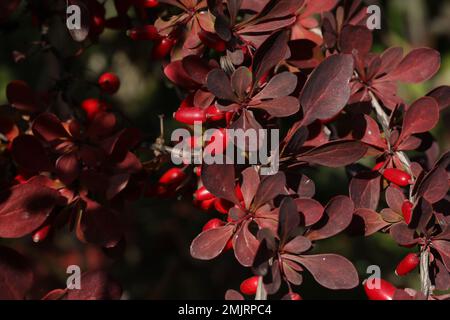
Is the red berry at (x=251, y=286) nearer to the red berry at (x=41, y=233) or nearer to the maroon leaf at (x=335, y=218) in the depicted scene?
the maroon leaf at (x=335, y=218)

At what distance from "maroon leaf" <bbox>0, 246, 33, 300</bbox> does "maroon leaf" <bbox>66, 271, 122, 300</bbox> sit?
6 centimetres

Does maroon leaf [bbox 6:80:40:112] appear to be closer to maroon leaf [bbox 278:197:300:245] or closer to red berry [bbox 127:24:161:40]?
red berry [bbox 127:24:161:40]

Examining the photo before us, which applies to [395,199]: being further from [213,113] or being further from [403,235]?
[213,113]

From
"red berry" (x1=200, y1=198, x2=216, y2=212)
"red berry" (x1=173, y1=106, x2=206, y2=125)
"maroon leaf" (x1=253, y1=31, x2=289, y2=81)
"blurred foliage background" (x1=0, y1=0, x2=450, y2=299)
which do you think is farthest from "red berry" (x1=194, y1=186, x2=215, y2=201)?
"blurred foliage background" (x1=0, y1=0, x2=450, y2=299)

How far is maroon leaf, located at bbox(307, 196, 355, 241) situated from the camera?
2.94ft

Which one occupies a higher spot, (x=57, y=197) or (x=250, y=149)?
(x=250, y=149)

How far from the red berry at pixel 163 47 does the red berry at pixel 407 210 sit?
0.48 metres

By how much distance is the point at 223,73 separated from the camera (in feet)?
2.83

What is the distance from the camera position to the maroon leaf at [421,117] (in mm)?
975

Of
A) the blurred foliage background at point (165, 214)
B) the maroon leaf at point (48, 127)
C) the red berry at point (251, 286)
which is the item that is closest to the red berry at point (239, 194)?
the red berry at point (251, 286)

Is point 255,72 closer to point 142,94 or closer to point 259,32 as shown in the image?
point 259,32

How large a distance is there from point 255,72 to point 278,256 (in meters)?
0.27

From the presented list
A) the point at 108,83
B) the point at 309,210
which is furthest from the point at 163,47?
the point at 309,210

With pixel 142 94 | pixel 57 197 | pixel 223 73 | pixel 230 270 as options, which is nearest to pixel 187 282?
pixel 230 270
